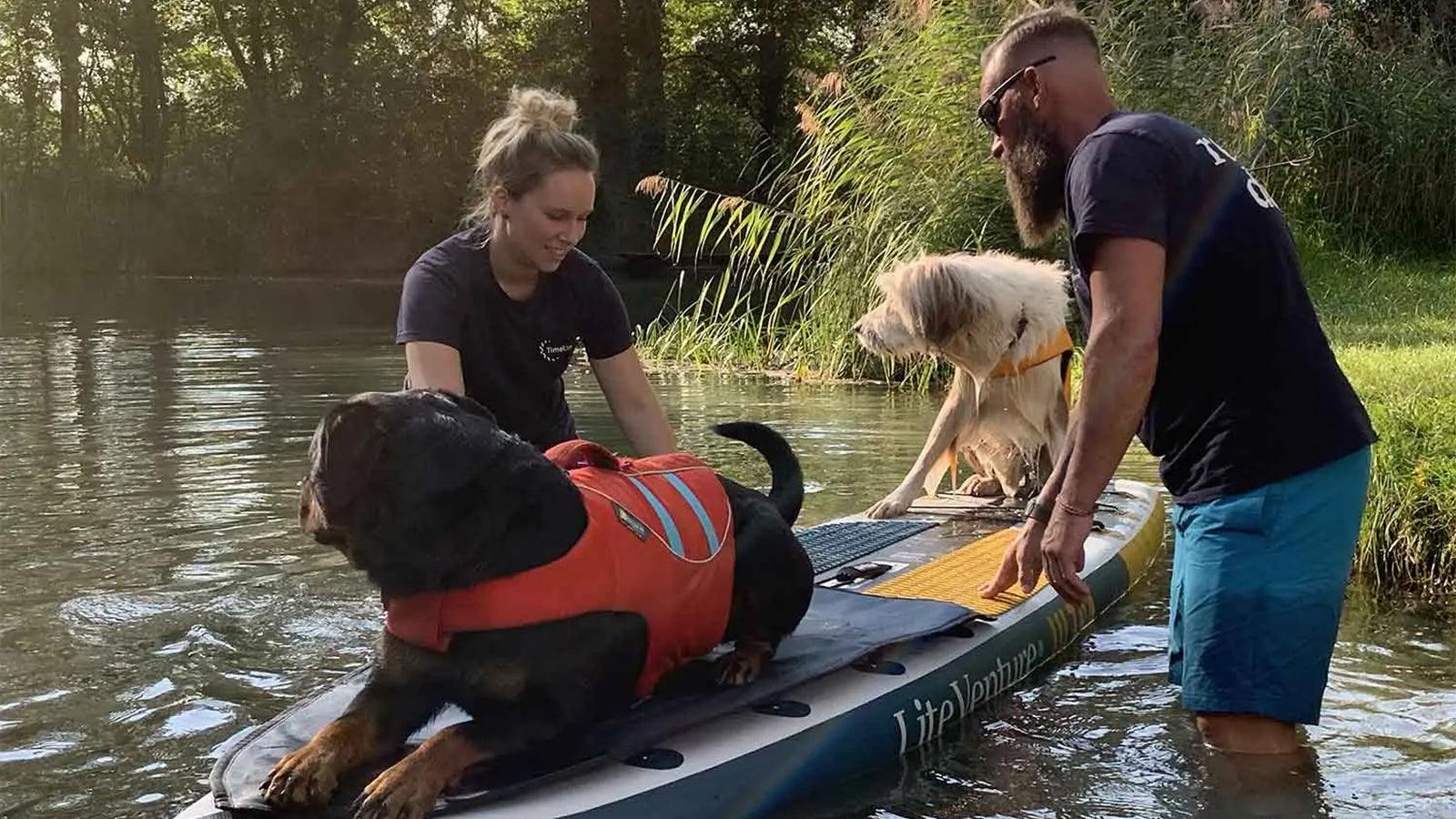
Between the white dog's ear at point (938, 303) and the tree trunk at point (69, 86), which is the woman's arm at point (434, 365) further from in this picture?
the tree trunk at point (69, 86)

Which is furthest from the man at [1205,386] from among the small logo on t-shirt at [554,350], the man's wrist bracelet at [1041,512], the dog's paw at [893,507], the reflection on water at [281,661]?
the dog's paw at [893,507]

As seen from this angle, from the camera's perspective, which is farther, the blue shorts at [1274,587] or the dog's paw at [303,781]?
the blue shorts at [1274,587]

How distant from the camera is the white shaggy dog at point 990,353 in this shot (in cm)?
663

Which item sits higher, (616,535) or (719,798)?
(616,535)

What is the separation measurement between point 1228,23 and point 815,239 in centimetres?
415

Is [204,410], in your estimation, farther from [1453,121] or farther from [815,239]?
[1453,121]

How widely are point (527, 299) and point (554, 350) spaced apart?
8.0 inches

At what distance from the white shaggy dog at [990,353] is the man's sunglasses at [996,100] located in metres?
3.04

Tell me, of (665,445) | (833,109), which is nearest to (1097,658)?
(665,445)

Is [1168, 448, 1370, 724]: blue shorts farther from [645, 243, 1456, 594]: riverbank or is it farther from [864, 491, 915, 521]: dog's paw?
[864, 491, 915, 521]: dog's paw

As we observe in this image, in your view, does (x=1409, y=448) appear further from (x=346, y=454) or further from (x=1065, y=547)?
(x=346, y=454)

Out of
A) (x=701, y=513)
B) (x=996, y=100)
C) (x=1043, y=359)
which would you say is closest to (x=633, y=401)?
(x=701, y=513)

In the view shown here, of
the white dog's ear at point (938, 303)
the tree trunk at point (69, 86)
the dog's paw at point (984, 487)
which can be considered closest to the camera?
the white dog's ear at point (938, 303)

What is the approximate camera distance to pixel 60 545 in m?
6.81
